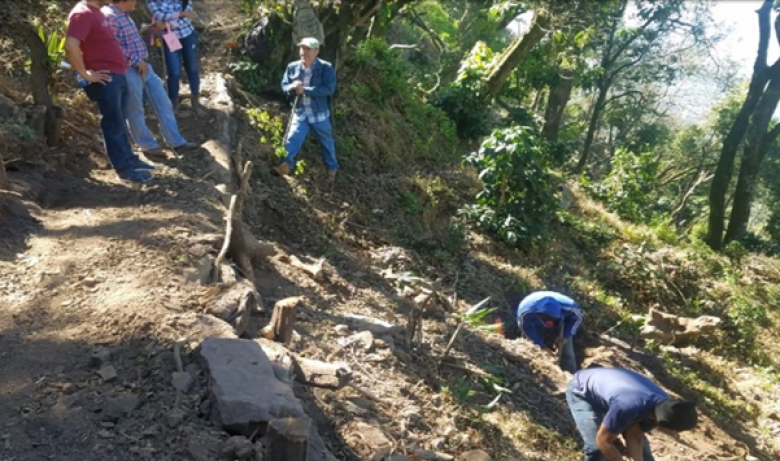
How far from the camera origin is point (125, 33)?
5.57 metres

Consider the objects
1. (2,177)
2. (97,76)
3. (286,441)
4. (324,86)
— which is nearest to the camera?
(286,441)

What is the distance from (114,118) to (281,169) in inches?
100

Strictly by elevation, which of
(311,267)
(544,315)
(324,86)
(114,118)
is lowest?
(544,315)

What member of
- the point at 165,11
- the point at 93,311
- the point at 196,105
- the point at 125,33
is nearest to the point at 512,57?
the point at 196,105

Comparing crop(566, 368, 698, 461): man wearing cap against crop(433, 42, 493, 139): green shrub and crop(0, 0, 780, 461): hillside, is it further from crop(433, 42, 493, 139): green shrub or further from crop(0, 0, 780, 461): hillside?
crop(433, 42, 493, 139): green shrub

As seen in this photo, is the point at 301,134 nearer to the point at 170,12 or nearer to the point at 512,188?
the point at 170,12

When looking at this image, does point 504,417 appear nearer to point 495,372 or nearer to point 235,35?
point 495,372

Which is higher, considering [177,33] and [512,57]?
[512,57]

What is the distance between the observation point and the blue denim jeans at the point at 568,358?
6.84m

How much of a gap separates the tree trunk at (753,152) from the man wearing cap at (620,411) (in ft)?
44.4

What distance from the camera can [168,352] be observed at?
3.30m

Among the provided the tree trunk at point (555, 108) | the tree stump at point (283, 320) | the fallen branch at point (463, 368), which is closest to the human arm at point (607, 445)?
the fallen branch at point (463, 368)

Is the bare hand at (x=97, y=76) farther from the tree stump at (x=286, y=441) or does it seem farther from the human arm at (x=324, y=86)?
the tree stump at (x=286, y=441)

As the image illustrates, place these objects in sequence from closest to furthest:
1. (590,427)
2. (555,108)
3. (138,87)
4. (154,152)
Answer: (590,427) → (138,87) → (154,152) → (555,108)
